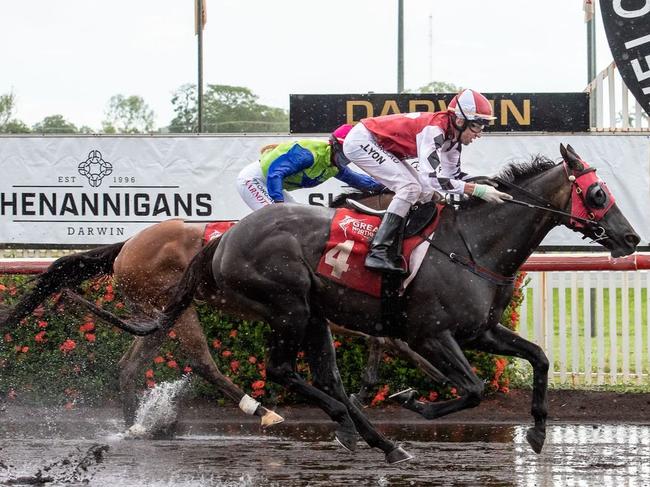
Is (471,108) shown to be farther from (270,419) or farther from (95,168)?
(95,168)

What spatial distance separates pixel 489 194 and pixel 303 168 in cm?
146

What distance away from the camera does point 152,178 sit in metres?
11.2

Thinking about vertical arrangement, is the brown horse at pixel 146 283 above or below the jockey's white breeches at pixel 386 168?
below

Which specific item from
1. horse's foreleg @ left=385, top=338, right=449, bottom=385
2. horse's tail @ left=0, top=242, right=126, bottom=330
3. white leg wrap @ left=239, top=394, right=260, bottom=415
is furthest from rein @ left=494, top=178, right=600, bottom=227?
horse's tail @ left=0, top=242, right=126, bottom=330

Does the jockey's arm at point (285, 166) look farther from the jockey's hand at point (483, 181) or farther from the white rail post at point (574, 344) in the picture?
the white rail post at point (574, 344)

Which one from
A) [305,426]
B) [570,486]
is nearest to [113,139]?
[305,426]

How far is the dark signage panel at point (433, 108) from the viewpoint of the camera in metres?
10.9

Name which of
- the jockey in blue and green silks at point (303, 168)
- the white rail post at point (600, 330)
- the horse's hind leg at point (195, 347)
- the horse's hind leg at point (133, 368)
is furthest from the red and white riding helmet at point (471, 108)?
the white rail post at point (600, 330)

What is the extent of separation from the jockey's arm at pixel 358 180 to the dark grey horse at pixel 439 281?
2.55 ft

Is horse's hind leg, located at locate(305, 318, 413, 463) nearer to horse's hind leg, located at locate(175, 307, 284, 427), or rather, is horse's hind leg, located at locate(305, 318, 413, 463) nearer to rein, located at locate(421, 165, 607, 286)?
rein, located at locate(421, 165, 607, 286)

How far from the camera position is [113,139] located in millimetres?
11398

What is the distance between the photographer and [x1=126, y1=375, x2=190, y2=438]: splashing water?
7281mm

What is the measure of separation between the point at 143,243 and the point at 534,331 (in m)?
3.34

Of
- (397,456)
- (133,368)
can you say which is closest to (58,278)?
(133,368)
